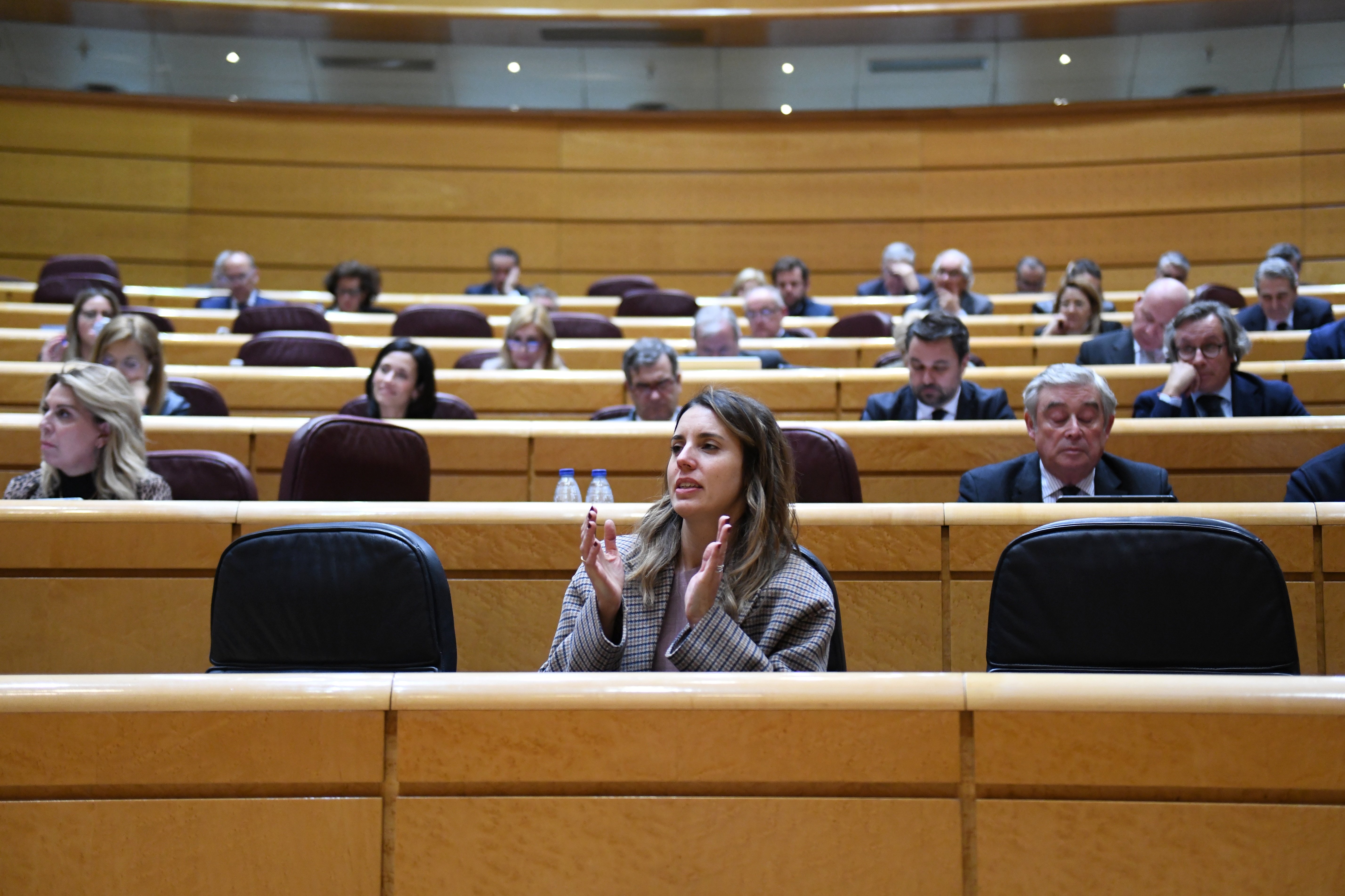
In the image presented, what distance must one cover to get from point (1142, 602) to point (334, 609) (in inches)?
44.7

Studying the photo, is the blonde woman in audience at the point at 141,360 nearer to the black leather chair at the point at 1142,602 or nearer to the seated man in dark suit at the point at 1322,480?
the black leather chair at the point at 1142,602

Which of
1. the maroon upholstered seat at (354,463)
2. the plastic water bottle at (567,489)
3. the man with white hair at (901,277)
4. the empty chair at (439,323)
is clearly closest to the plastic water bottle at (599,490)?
the plastic water bottle at (567,489)

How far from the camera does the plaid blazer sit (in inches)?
62.2

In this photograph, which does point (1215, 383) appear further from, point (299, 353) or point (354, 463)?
point (299, 353)

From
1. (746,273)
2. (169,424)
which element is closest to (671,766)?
(169,424)

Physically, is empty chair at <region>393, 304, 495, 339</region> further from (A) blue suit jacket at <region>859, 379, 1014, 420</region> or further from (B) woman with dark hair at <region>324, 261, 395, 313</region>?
(A) blue suit jacket at <region>859, 379, 1014, 420</region>

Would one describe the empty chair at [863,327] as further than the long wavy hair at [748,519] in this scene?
Yes

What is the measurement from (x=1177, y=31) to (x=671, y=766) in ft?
25.0

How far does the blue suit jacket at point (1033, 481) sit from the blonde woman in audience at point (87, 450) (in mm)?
1789

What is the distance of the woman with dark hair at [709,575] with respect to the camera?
1.60 m

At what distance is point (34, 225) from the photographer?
26.6 ft

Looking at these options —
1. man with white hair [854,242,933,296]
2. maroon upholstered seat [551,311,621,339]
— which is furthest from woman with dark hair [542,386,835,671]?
man with white hair [854,242,933,296]

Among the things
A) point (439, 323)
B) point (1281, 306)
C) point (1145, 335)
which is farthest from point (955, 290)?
point (439, 323)

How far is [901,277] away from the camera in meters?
6.81
